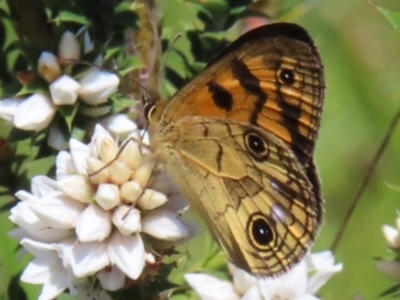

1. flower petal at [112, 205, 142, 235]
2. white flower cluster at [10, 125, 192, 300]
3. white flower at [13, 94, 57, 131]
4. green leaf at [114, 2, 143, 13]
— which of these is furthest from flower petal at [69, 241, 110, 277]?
green leaf at [114, 2, 143, 13]

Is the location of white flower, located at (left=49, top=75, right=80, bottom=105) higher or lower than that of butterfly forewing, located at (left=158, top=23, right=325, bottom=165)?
lower

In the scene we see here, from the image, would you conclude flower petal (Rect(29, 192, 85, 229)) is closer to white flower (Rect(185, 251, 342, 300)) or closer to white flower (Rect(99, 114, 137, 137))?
white flower (Rect(99, 114, 137, 137))

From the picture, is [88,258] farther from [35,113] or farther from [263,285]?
[263,285]

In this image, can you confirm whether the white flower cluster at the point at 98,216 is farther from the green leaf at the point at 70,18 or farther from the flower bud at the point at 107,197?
the green leaf at the point at 70,18

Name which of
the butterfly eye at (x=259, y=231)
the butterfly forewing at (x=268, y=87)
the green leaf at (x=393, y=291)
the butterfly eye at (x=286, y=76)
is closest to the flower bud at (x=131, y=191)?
the butterfly forewing at (x=268, y=87)

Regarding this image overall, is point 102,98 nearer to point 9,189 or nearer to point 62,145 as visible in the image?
point 62,145

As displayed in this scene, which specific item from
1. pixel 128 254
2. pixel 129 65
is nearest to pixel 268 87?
pixel 129 65
